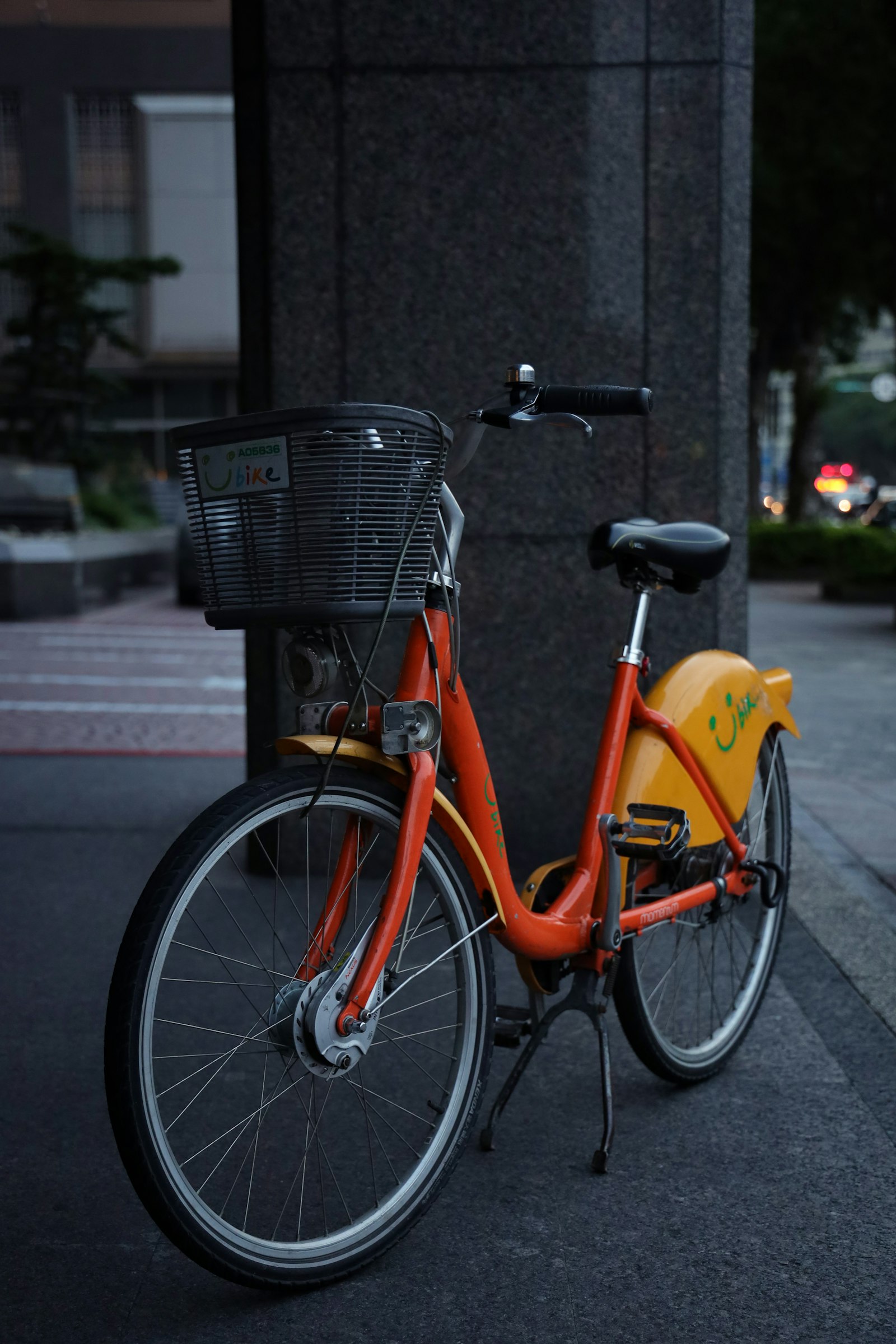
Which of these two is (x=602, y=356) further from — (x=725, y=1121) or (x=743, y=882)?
(x=725, y=1121)

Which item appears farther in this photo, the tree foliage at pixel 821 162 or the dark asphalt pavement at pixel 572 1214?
the tree foliage at pixel 821 162

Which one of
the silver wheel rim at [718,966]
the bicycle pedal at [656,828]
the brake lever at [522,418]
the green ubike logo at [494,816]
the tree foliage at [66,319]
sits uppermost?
the tree foliage at [66,319]

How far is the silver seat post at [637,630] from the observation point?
10.3 feet

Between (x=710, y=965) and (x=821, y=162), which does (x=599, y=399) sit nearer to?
(x=710, y=965)

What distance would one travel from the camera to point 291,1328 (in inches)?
94.4

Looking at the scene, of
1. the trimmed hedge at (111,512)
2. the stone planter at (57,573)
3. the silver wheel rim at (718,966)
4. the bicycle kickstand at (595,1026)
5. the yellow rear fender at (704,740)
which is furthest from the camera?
the trimmed hedge at (111,512)

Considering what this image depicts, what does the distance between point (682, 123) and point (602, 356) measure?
0.79m

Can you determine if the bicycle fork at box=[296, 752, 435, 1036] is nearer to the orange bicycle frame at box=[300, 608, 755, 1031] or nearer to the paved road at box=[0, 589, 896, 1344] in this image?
the orange bicycle frame at box=[300, 608, 755, 1031]

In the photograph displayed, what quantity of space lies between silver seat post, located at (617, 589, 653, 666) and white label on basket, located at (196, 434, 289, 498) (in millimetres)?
1147

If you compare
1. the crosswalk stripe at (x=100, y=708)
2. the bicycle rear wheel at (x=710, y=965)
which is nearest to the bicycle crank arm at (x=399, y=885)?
the bicycle rear wheel at (x=710, y=965)

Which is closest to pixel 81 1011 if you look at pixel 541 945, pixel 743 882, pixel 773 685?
pixel 541 945

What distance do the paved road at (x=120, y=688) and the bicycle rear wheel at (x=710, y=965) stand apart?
4.14 metres

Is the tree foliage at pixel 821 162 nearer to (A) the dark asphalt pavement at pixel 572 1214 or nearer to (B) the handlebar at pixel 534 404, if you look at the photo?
(A) the dark asphalt pavement at pixel 572 1214

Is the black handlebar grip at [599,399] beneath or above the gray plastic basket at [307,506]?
above
